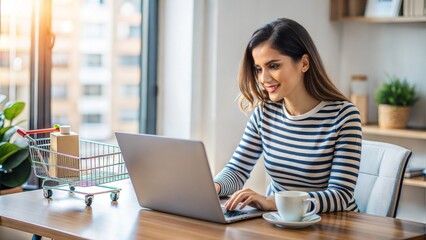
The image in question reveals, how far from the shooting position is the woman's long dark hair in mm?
2178

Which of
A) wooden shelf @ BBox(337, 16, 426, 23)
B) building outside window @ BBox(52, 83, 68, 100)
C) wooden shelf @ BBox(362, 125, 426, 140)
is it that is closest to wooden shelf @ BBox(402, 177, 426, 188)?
wooden shelf @ BBox(362, 125, 426, 140)

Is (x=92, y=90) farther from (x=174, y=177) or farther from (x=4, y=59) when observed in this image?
(x=174, y=177)

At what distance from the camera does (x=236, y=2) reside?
3.48 meters

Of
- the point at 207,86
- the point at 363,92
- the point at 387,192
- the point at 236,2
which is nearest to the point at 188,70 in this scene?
the point at 207,86

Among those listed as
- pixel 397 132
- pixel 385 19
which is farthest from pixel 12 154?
pixel 385 19

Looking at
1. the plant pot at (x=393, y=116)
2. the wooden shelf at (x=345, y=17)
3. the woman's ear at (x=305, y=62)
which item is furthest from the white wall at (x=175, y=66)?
the woman's ear at (x=305, y=62)

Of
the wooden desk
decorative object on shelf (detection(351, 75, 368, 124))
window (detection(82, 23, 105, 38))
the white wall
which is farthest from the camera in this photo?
decorative object on shelf (detection(351, 75, 368, 124))

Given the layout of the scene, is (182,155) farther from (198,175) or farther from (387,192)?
(387,192)

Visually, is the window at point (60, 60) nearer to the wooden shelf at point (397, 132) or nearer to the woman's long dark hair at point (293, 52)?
the woman's long dark hair at point (293, 52)

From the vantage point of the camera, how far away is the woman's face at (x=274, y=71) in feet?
7.07

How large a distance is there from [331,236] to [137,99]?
206cm

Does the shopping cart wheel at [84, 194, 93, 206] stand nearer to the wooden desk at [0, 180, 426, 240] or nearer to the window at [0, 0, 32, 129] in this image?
the wooden desk at [0, 180, 426, 240]

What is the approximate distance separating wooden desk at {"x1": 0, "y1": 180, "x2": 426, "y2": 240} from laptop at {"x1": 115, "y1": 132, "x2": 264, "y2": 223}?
0.09 ft

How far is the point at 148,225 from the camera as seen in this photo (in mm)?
1758
